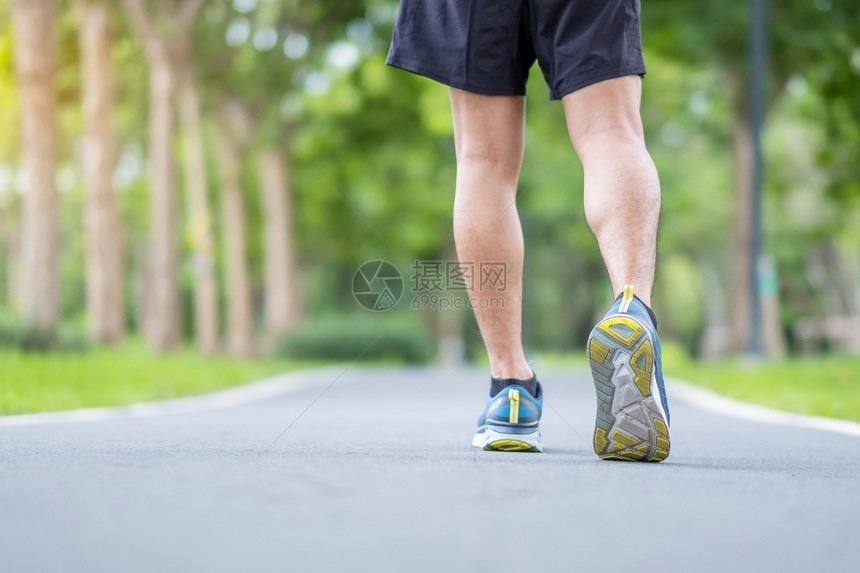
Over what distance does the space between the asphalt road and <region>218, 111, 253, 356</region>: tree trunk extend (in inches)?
860

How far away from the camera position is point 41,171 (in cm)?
1368

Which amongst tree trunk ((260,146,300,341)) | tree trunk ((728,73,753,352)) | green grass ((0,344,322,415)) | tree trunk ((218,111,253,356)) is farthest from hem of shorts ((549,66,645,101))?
tree trunk ((218,111,253,356))

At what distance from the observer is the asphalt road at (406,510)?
1646mm

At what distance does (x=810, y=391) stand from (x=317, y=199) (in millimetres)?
20362

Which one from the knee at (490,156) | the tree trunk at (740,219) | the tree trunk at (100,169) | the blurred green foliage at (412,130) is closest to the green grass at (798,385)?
the blurred green foliage at (412,130)

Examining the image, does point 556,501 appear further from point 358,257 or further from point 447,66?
point 358,257

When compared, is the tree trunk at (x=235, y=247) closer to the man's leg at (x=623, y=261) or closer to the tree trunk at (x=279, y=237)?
the tree trunk at (x=279, y=237)

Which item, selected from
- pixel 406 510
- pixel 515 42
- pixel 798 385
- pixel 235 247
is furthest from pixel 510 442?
pixel 235 247

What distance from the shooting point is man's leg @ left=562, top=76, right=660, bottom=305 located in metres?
3.06

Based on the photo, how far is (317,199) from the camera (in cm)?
2822

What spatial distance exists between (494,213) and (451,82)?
0.41m

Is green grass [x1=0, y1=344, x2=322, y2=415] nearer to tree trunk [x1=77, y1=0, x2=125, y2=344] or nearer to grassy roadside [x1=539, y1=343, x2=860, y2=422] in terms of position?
grassy roadside [x1=539, y1=343, x2=860, y2=422]

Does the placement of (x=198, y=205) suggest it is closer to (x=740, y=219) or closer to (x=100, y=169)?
(x=100, y=169)

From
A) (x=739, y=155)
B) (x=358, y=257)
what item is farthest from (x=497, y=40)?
(x=358, y=257)
